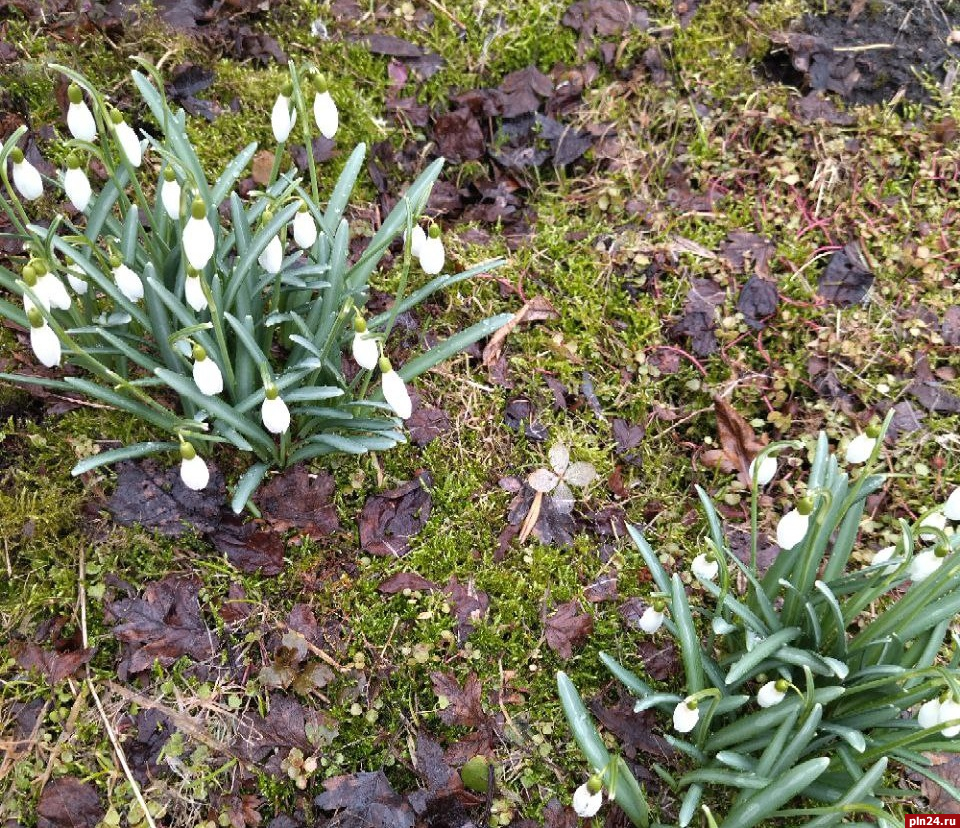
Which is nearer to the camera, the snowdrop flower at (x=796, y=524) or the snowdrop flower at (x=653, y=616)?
the snowdrop flower at (x=796, y=524)

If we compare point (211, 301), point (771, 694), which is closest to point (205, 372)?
point (211, 301)

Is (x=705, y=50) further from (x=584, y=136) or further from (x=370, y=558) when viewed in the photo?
(x=370, y=558)

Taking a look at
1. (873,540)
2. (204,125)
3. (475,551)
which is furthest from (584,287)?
(204,125)

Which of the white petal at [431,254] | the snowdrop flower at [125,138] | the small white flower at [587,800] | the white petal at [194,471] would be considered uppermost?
the snowdrop flower at [125,138]

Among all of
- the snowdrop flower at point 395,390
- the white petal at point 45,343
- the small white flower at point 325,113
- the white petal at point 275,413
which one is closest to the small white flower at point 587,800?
the snowdrop flower at point 395,390

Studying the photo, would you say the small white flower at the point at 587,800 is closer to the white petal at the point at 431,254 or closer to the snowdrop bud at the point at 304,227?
the white petal at the point at 431,254

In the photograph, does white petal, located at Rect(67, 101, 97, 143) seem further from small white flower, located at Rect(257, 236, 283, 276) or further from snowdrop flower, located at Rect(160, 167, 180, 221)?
small white flower, located at Rect(257, 236, 283, 276)
